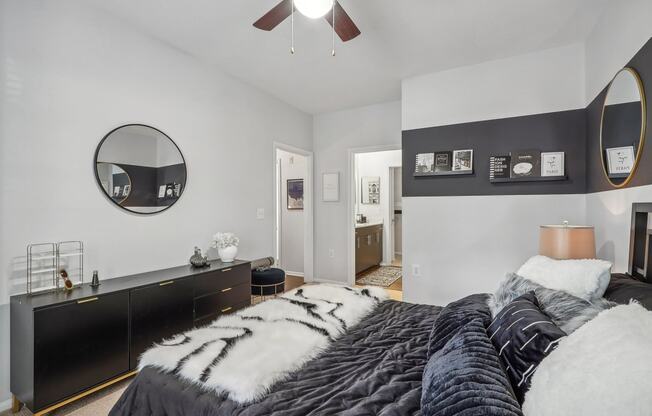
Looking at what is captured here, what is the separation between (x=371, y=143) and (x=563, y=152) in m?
2.41

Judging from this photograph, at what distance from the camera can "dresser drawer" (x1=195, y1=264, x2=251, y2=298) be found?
2.79m

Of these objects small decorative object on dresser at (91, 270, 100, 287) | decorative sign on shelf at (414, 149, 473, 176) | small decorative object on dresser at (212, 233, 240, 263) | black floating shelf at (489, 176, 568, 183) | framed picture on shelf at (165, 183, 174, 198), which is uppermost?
→ decorative sign on shelf at (414, 149, 473, 176)


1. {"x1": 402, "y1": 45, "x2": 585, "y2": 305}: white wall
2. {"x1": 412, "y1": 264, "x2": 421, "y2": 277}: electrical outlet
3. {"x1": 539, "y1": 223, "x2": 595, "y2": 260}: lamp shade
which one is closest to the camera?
{"x1": 539, "y1": 223, "x2": 595, "y2": 260}: lamp shade

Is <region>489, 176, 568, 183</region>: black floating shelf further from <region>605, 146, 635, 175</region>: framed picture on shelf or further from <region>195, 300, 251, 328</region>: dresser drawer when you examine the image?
<region>195, 300, 251, 328</region>: dresser drawer

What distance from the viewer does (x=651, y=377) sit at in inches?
24.3

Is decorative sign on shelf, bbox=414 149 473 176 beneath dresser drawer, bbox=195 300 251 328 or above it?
above

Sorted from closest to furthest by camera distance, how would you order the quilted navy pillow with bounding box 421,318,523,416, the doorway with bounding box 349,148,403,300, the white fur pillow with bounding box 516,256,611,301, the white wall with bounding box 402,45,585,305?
the quilted navy pillow with bounding box 421,318,523,416
the white fur pillow with bounding box 516,256,611,301
the white wall with bounding box 402,45,585,305
the doorway with bounding box 349,148,403,300

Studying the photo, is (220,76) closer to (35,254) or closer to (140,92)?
(140,92)

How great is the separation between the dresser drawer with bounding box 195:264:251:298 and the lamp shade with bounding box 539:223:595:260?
2694 mm

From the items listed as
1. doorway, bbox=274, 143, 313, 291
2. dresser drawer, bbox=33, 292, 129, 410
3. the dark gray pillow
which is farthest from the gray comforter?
doorway, bbox=274, 143, 313, 291

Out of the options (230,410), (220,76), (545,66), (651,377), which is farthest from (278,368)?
(545,66)

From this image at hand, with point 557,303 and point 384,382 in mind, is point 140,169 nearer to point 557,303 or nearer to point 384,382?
A: point 384,382

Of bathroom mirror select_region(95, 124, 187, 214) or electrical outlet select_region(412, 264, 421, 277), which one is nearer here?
bathroom mirror select_region(95, 124, 187, 214)

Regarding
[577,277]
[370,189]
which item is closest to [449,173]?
[577,277]
